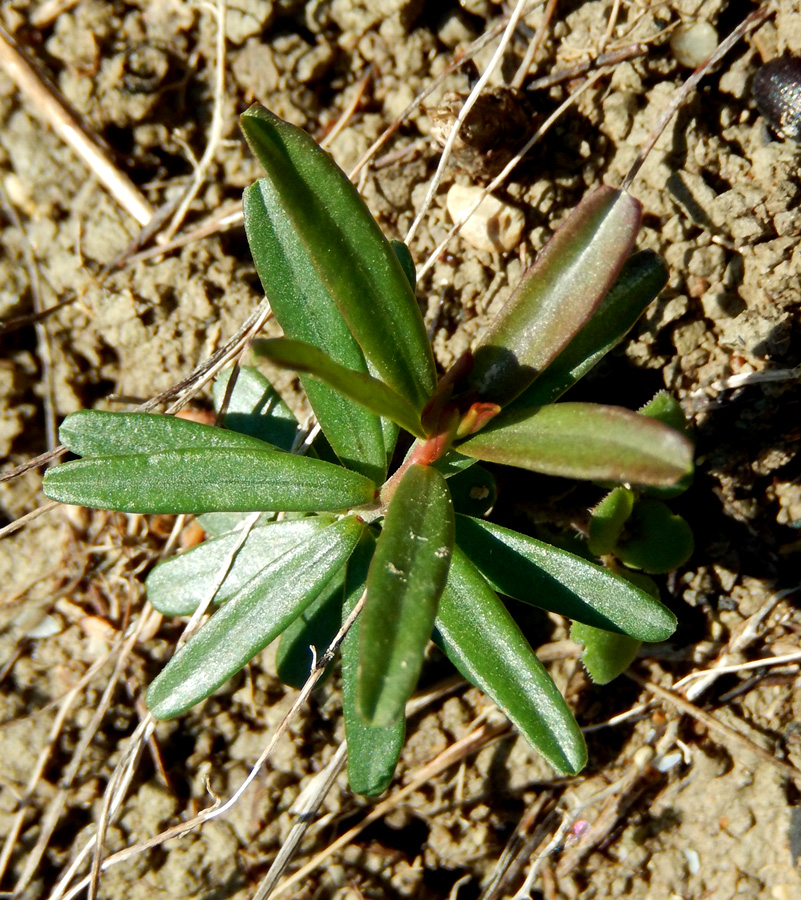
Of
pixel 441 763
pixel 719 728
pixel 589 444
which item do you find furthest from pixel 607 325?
pixel 441 763

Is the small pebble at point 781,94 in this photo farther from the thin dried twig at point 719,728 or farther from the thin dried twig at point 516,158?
the thin dried twig at point 719,728

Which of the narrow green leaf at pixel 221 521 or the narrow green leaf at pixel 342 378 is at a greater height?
the narrow green leaf at pixel 342 378

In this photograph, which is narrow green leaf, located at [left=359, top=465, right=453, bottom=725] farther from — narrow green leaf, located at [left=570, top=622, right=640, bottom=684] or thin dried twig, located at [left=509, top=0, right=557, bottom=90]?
thin dried twig, located at [left=509, top=0, right=557, bottom=90]

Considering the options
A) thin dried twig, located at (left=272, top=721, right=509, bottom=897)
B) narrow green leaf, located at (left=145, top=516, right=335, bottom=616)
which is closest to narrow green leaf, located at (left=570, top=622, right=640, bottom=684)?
thin dried twig, located at (left=272, top=721, right=509, bottom=897)

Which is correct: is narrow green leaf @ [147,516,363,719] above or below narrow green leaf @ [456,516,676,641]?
above

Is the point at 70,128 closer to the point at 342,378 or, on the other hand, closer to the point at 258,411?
the point at 258,411

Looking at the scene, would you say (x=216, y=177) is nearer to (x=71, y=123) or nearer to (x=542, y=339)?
(x=71, y=123)

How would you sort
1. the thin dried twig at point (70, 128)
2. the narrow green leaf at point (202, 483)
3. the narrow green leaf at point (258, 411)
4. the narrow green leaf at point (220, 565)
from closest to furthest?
1. the narrow green leaf at point (202, 483)
2. the narrow green leaf at point (220, 565)
3. the narrow green leaf at point (258, 411)
4. the thin dried twig at point (70, 128)

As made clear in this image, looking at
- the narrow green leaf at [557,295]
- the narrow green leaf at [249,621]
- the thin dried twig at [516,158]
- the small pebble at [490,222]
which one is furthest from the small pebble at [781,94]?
the narrow green leaf at [249,621]
